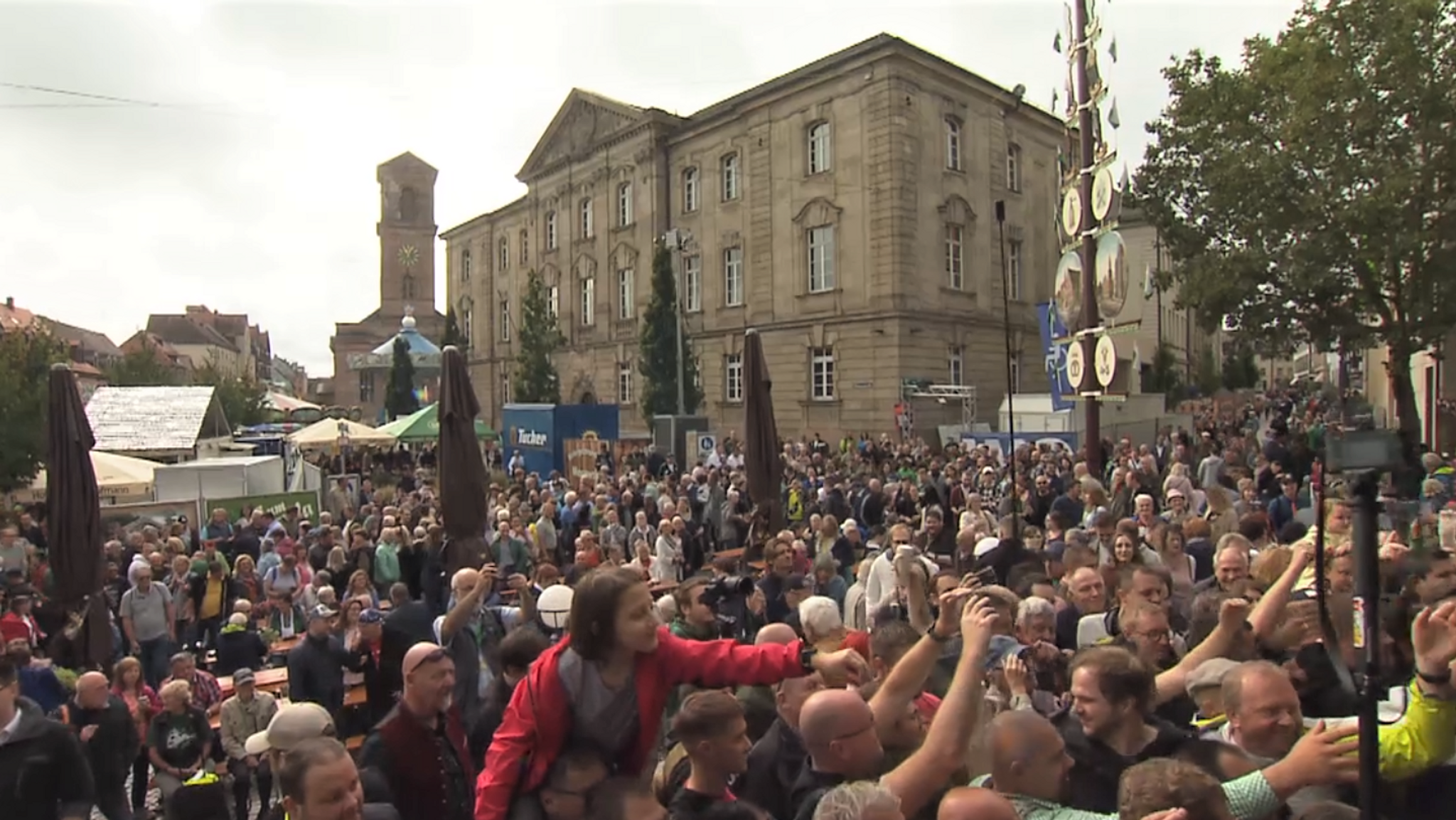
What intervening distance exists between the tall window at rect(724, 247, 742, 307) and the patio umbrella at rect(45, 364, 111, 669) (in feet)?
101

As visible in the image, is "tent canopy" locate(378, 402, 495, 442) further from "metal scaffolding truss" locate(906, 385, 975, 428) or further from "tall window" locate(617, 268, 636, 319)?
"tall window" locate(617, 268, 636, 319)

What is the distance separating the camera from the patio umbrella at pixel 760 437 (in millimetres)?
10414

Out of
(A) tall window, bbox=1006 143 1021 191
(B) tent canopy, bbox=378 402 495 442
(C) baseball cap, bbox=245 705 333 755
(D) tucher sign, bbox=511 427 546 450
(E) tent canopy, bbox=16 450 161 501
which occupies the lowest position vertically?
(C) baseball cap, bbox=245 705 333 755

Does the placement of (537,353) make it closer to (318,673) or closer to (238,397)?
(238,397)

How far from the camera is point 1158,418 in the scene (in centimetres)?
2638

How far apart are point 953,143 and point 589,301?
1994 cm

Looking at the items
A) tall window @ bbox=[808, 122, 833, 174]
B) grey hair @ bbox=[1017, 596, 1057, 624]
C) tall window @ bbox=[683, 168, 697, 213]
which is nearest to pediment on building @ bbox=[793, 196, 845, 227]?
tall window @ bbox=[808, 122, 833, 174]

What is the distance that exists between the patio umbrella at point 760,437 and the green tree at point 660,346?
25.0 metres

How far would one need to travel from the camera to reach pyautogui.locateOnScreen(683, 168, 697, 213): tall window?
40.2 m

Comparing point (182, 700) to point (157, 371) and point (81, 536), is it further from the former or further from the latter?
point (157, 371)

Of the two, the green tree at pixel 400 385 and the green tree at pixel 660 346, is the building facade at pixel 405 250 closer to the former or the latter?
the green tree at pixel 400 385

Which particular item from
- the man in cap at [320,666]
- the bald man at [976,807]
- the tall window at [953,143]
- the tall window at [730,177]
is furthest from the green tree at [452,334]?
the bald man at [976,807]

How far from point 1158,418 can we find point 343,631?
23.7 m

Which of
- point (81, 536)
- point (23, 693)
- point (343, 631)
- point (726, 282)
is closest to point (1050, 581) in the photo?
point (343, 631)
